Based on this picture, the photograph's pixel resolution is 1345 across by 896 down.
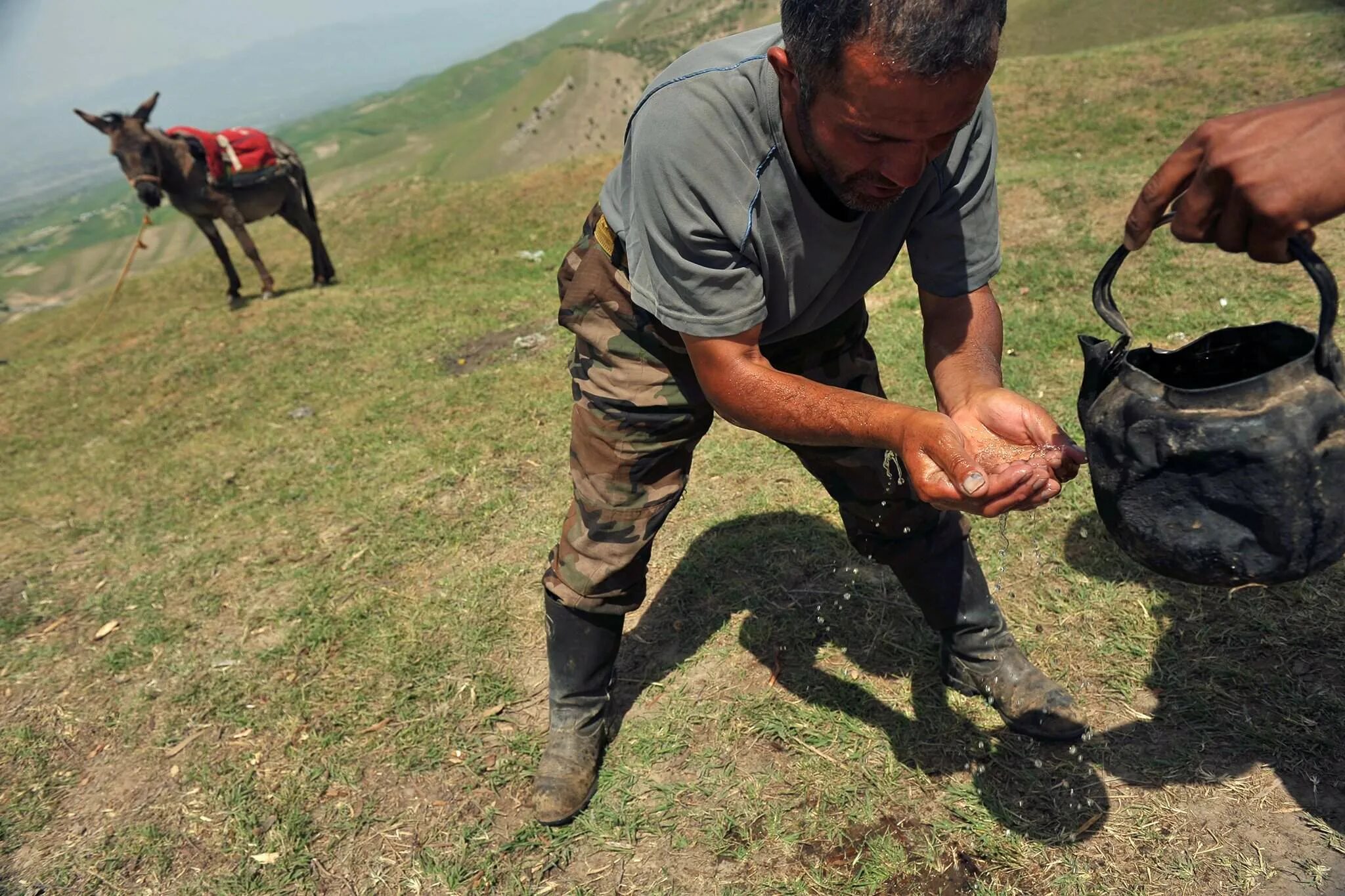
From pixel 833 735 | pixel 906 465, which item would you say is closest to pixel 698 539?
pixel 833 735

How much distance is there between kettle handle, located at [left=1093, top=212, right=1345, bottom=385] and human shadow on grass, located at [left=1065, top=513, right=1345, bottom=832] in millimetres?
1551

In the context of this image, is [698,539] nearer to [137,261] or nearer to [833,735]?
[833,735]

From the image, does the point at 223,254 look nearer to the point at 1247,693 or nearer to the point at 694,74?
the point at 694,74

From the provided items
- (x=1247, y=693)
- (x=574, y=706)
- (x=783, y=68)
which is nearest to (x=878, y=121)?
(x=783, y=68)

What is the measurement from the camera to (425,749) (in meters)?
3.15

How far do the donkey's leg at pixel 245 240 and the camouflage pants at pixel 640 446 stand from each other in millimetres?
8943

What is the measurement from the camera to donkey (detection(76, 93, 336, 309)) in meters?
9.16

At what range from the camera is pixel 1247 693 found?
9.00 feet

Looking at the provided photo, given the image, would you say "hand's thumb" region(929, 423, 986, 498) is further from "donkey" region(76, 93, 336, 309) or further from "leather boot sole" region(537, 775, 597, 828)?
"donkey" region(76, 93, 336, 309)

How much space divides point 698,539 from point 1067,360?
291 centimetres

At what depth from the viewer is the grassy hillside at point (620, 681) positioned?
2521 mm

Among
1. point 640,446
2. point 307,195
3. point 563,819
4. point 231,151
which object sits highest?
point 231,151

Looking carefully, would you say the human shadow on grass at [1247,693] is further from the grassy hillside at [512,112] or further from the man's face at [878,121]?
the grassy hillside at [512,112]

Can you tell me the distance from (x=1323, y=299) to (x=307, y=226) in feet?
37.4
